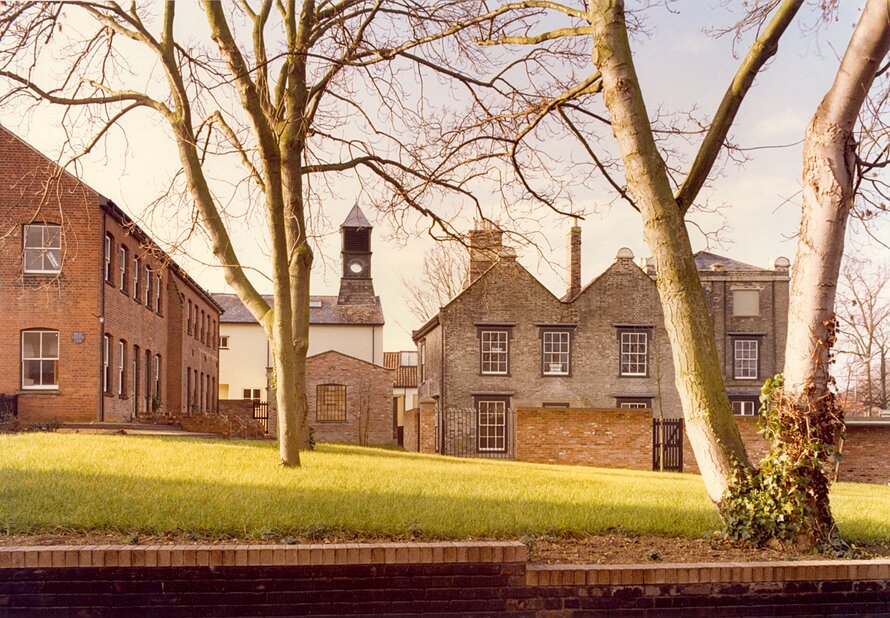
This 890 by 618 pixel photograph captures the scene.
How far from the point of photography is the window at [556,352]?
36781 millimetres

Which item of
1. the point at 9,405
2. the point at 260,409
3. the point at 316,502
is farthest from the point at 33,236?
the point at 260,409

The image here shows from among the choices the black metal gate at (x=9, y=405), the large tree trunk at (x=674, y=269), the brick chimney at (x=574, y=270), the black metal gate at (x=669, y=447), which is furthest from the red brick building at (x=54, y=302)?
the large tree trunk at (x=674, y=269)

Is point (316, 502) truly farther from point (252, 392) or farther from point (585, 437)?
point (252, 392)

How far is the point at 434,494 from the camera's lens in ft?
35.3

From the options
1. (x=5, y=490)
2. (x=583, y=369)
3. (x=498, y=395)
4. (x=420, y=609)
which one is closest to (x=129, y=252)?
(x=498, y=395)

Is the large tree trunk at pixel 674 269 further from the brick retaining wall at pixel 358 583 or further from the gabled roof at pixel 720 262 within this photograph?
the gabled roof at pixel 720 262

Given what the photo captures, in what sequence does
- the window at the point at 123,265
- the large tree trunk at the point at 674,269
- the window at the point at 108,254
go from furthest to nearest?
the window at the point at 123,265, the window at the point at 108,254, the large tree trunk at the point at 674,269

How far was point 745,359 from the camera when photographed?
128ft

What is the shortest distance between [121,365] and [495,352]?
14.3 metres

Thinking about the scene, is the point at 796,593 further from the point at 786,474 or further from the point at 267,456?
the point at 267,456

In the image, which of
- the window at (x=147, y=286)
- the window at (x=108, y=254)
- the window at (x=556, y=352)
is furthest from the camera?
the window at (x=556, y=352)

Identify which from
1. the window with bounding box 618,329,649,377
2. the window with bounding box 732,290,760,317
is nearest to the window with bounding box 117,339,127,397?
the window with bounding box 618,329,649,377

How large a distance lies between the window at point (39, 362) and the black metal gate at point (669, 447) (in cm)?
1766

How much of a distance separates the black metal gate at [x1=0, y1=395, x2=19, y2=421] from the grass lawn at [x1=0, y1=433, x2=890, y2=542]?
39.5ft
